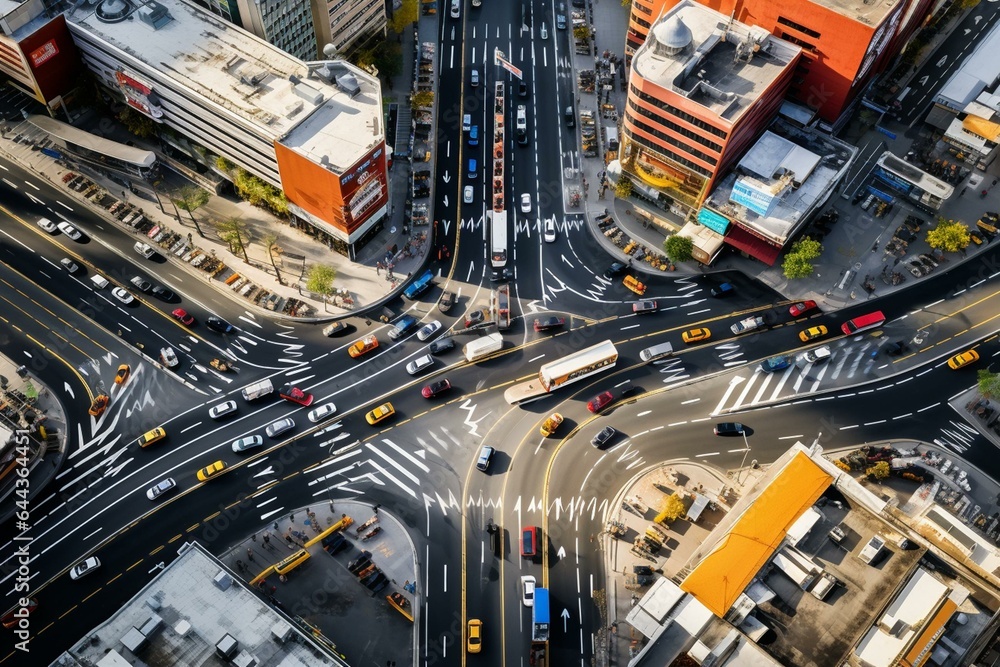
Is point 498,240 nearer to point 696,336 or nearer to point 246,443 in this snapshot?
point 696,336

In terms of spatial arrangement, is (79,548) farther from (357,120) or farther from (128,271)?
(357,120)

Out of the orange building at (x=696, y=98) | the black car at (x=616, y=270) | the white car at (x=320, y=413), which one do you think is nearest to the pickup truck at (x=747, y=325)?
the black car at (x=616, y=270)

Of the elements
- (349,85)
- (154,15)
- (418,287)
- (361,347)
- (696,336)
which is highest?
(349,85)

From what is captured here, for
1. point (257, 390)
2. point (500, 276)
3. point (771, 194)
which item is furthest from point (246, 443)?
point (771, 194)

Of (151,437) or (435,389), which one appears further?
(435,389)

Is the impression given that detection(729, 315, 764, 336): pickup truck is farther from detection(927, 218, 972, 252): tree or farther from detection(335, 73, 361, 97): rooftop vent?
detection(335, 73, 361, 97): rooftop vent
